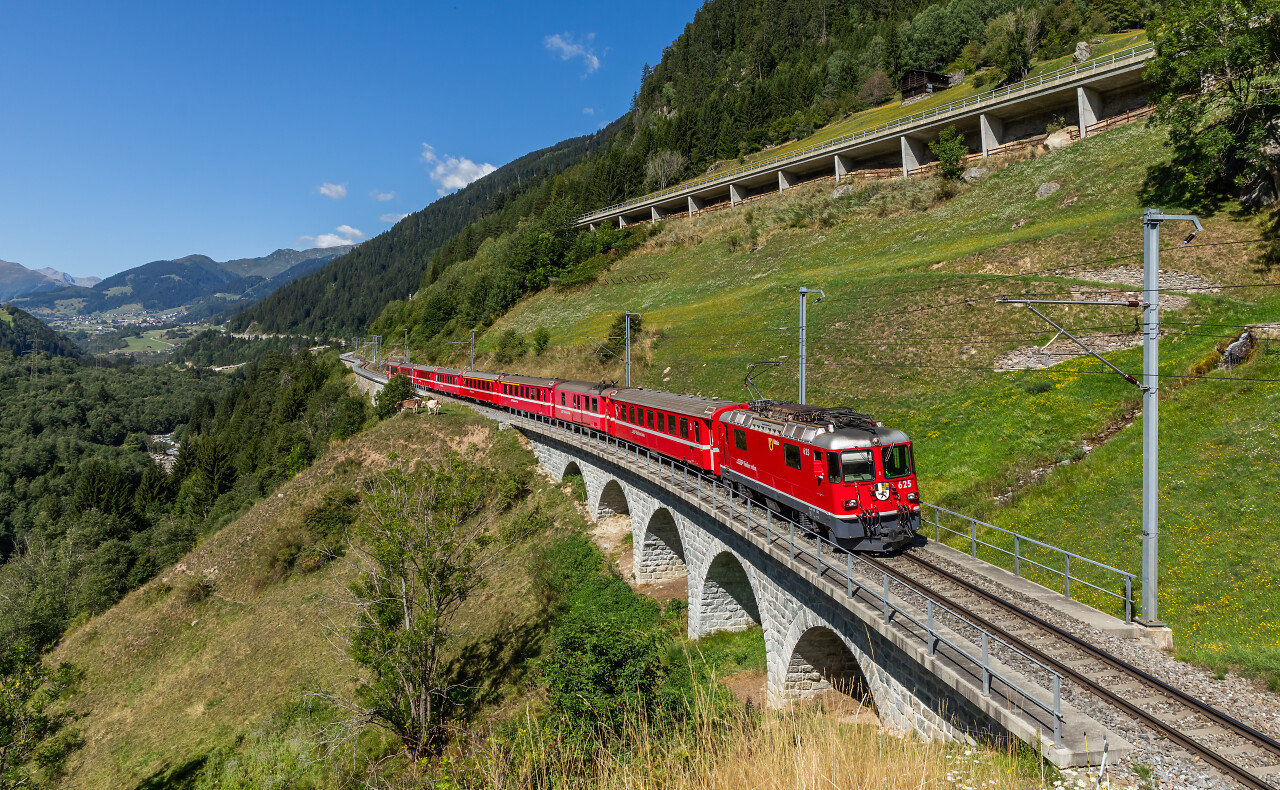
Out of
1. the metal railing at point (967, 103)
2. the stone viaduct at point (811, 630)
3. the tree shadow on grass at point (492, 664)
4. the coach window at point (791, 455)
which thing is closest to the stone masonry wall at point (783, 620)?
the stone viaduct at point (811, 630)

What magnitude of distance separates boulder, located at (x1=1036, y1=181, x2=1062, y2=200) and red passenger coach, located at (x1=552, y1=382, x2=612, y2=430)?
106ft

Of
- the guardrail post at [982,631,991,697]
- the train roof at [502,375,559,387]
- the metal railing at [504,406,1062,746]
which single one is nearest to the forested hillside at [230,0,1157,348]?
the train roof at [502,375,559,387]

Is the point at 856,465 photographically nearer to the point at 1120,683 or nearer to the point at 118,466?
the point at 1120,683

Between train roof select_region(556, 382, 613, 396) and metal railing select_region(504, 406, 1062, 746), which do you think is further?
train roof select_region(556, 382, 613, 396)

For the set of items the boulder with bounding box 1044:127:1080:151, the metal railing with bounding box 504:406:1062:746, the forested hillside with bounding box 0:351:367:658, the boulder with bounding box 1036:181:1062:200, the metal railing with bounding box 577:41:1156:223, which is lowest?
the forested hillside with bounding box 0:351:367:658

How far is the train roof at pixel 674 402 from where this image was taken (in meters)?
22.2

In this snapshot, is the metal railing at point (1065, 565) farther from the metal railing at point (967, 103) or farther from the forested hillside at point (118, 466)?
the forested hillside at point (118, 466)

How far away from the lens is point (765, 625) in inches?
606

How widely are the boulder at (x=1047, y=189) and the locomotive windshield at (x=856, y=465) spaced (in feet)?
119

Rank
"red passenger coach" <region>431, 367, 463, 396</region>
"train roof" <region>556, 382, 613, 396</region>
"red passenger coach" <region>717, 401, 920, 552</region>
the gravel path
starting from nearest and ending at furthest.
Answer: the gravel path < "red passenger coach" <region>717, 401, 920, 552</region> < "train roof" <region>556, 382, 613, 396</region> < "red passenger coach" <region>431, 367, 463, 396</region>

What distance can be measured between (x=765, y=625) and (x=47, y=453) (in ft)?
468

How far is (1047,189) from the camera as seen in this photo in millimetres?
40469

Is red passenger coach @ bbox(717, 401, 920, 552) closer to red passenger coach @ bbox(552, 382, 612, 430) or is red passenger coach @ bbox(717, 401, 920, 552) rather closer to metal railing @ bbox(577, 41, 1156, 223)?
red passenger coach @ bbox(552, 382, 612, 430)

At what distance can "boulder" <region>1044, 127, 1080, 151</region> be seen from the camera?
4550cm
